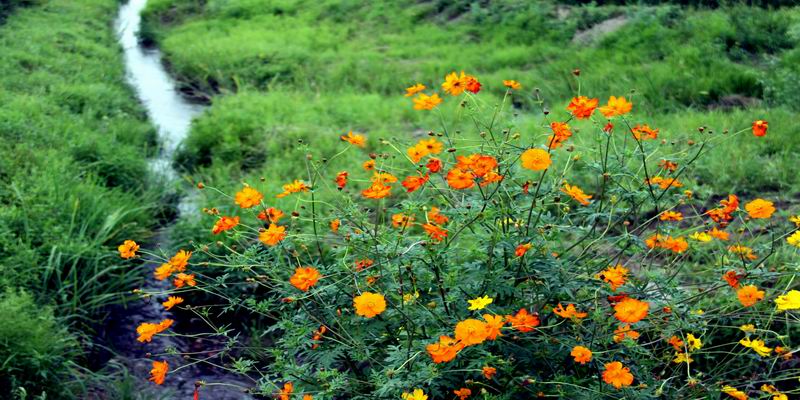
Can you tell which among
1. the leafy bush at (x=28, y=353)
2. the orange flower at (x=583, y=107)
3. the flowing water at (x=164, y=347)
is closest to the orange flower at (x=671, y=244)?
the orange flower at (x=583, y=107)

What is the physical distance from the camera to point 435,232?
2293 mm

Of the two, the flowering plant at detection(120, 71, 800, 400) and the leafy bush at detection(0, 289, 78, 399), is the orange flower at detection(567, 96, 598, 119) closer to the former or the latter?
the flowering plant at detection(120, 71, 800, 400)

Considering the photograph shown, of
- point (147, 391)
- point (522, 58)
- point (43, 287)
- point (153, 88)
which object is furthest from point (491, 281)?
point (153, 88)

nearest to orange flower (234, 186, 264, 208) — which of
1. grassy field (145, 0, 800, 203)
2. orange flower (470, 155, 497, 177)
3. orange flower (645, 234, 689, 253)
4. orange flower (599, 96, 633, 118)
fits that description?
orange flower (470, 155, 497, 177)

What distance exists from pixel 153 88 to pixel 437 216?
7.89 metres

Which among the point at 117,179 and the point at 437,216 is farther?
the point at 117,179

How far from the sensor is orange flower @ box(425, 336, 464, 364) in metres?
2.01

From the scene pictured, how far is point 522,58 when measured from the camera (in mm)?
8258

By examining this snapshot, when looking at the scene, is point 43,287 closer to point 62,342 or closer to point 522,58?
point 62,342

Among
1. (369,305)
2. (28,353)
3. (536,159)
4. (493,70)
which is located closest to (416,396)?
(369,305)

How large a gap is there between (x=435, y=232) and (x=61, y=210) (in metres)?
3.15

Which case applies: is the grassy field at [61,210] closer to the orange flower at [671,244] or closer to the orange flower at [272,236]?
the orange flower at [272,236]

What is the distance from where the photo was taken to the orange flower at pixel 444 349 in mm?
2008

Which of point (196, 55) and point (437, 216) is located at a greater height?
point (437, 216)
